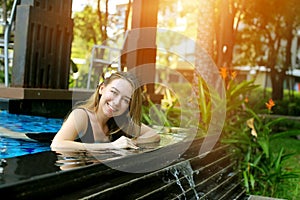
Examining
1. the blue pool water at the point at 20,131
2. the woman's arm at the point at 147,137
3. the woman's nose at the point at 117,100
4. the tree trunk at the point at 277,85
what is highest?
the tree trunk at the point at 277,85

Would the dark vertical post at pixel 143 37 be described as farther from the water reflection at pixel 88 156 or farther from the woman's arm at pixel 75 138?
the water reflection at pixel 88 156

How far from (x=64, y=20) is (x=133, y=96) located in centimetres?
298

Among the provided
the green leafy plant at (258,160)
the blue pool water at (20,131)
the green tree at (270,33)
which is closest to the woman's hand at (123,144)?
the blue pool water at (20,131)

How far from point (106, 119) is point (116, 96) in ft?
0.98

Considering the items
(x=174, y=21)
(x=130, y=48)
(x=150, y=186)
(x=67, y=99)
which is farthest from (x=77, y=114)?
(x=174, y=21)

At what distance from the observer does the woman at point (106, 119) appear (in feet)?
9.29

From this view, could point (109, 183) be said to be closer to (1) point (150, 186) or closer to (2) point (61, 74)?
(1) point (150, 186)

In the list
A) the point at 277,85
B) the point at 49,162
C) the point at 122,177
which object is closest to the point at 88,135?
the point at 122,177

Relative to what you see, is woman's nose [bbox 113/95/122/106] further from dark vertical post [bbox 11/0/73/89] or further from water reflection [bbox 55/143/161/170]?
dark vertical post [bbox 11/0/73/89]

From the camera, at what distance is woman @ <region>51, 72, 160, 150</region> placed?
283cm

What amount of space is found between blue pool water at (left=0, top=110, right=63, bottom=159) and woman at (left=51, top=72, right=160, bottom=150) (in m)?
0.29

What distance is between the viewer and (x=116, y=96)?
297cm

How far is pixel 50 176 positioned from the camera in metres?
1.72

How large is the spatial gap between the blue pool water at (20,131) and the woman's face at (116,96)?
21.4 inches
